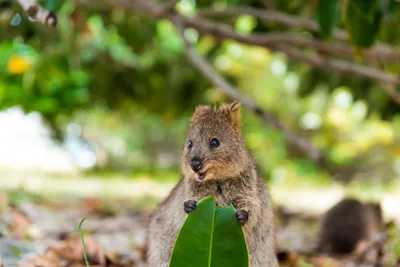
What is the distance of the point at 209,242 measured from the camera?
2146mm

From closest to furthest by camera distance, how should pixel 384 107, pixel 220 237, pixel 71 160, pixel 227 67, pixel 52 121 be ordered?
pixel 220 237 < pixel 384 107 < pixel 52 121 < pixel 227 67 < pixel 71 160

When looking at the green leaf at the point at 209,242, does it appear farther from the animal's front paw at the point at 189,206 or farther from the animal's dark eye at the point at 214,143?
the animal's dark eye at the point at 214,143

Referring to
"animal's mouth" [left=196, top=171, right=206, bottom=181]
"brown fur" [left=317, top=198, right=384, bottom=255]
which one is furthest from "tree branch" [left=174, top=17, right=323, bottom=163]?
"animal's mouth" [left=196, top=171, right=206, bottom=181]

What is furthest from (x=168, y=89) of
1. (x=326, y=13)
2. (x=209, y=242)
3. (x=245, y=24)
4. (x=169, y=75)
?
(x=245, y=24)

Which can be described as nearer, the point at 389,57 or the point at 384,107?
the point at 389,57

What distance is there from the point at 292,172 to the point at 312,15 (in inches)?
442

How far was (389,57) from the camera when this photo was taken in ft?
16.8

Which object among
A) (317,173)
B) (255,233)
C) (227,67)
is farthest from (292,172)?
(255,233)

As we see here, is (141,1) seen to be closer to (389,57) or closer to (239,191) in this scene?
(389,57)

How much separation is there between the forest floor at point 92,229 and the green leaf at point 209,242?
1.22 m

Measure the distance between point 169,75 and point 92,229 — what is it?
3222mm

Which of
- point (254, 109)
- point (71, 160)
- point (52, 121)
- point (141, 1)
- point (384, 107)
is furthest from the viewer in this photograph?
point (71, 160)

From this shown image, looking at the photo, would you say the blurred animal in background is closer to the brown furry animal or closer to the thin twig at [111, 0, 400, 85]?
the thin twig at [111, 0, 400, 85]

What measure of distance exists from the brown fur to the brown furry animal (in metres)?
2.40
